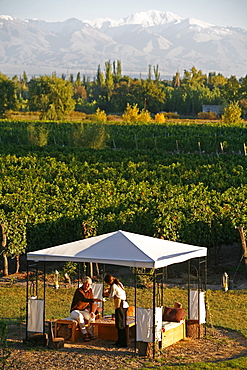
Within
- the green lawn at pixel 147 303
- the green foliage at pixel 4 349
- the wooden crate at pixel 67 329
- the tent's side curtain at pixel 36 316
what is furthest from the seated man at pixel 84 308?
the green lawn at pixel 147 303

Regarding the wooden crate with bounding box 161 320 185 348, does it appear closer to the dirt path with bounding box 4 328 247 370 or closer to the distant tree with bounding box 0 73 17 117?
the dirt path with bounding box 4 328 247 370

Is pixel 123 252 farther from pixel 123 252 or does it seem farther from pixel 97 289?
pixel 97 289

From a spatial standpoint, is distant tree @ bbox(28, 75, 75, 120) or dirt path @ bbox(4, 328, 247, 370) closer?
dirt path @ bbox(4, 328, 247, 370)

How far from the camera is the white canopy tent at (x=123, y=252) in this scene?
36.9ft

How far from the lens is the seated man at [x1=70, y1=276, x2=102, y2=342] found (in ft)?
39.2

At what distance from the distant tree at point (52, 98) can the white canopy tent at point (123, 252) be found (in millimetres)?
97393

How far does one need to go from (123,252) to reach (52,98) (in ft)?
330

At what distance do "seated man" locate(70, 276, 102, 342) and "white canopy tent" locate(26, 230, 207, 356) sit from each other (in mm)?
627

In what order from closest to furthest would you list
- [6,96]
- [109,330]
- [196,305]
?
[109,330]
[196,305]
[6,96]

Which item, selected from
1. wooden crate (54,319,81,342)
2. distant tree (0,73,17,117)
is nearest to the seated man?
wooden crate (54,319,81,342)

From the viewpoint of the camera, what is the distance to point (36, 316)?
11.8 m

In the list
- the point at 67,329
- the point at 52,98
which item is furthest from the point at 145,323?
the point at 52,98

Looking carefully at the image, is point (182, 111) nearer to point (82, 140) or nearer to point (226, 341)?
point (82, 140)

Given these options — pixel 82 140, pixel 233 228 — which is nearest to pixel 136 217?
pixel 233 228
